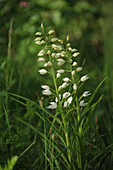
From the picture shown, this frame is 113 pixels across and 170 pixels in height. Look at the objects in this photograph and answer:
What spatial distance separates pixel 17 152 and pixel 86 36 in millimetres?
3417

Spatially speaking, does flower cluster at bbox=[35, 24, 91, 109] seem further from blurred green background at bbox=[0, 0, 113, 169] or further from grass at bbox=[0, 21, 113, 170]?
blurred green background at bbox=[0, 0, 113, 169]

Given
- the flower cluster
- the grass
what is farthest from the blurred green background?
the flower cluster

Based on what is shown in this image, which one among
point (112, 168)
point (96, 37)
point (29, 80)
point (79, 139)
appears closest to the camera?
point (79, 139)

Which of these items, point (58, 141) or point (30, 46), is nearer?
point (58, 141)

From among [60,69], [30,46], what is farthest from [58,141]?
[30,46]

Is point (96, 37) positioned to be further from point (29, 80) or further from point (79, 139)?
point (79, 139)

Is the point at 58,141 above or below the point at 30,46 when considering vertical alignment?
below

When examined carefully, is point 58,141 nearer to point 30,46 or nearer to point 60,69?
point 60,69

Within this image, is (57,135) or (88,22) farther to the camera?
(88,22)

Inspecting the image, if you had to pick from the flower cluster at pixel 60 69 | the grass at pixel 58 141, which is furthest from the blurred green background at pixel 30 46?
the flower cluster at pixel 60 69

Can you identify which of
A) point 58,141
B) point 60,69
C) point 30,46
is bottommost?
point 58,141

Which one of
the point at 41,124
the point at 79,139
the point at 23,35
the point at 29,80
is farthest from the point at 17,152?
the point at 23,35

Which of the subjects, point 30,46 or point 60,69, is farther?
point 30,46

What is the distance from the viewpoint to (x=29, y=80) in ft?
9.90
